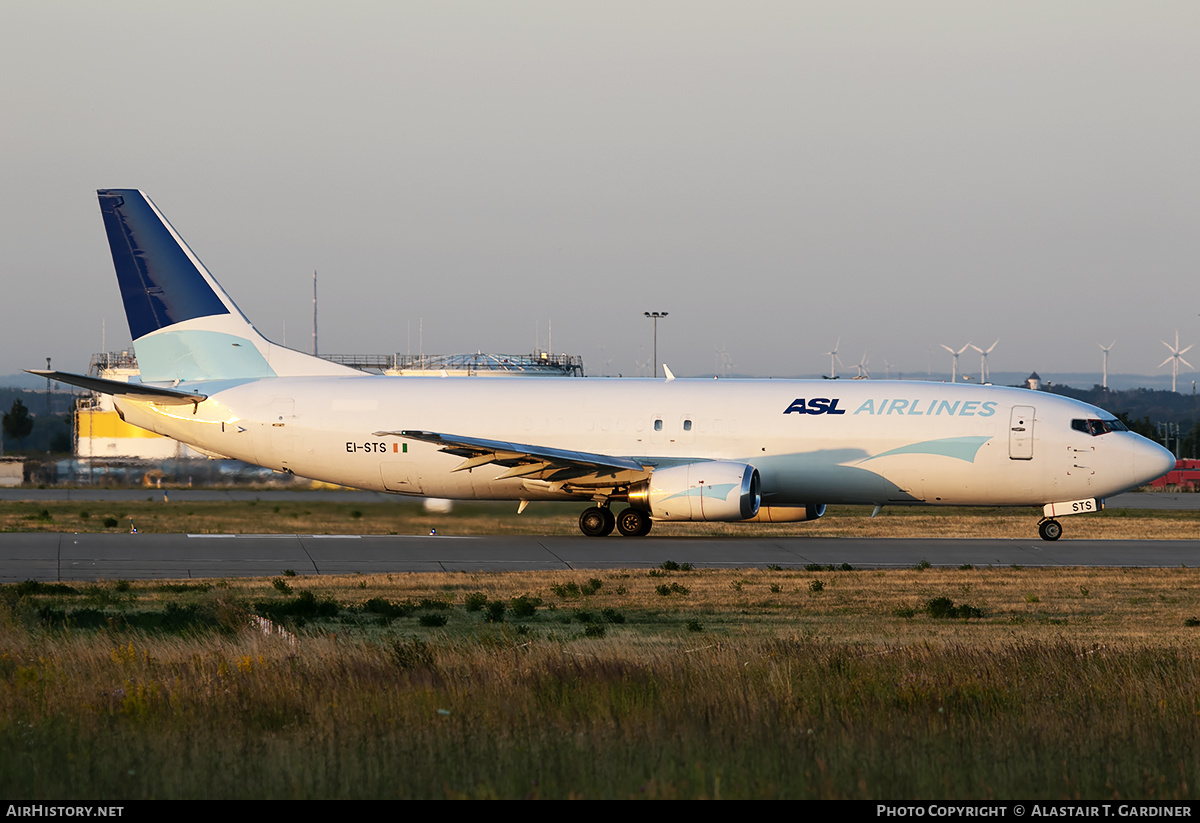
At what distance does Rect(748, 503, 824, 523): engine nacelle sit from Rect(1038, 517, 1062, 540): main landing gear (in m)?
5.47

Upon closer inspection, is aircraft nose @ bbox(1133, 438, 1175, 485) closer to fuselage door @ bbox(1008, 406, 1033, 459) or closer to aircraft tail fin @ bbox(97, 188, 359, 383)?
fuselage door @ bbox(1008, 406, 1033, 459)

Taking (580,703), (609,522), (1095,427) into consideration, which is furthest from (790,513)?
(580,703)

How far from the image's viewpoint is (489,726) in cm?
939

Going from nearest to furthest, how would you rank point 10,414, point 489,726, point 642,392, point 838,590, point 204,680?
1. point 489,726
2. point 204,680
3. point 838,590
4. point 642,392
5. point 10,414

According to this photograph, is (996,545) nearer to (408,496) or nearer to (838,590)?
(838,590)

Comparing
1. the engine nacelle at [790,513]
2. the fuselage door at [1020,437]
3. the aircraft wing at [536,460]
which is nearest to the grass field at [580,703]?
the aircraft wing at [536,460]

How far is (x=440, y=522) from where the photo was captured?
29.5 meters

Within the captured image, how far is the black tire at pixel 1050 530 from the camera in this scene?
98.6 feet

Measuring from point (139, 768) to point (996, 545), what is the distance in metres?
24.3

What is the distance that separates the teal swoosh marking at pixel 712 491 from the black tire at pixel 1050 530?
8.29 metres

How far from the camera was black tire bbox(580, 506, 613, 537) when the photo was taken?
3025 cm

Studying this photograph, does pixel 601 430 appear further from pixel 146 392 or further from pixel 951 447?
pixel 146 392

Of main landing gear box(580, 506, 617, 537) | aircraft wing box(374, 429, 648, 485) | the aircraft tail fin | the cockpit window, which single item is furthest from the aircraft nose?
the aircraft tail fin

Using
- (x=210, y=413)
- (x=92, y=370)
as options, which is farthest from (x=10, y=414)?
(x=210, y=413)
